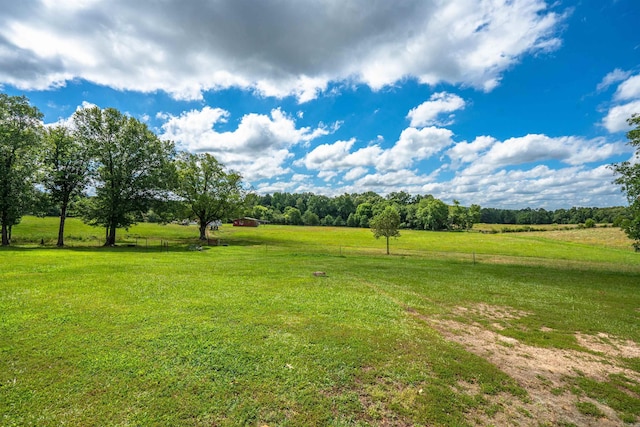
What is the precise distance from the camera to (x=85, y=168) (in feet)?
120

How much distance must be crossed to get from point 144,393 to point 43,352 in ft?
11.0

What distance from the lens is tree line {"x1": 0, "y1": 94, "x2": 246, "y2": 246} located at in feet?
105

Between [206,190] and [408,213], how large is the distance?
92868mm

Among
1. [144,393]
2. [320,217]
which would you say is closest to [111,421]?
[144,393]

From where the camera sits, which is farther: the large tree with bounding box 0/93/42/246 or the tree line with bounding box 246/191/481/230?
the tree line with bounding box 246/191/481/230

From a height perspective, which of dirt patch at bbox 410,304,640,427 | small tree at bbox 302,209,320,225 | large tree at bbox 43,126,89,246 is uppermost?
large tree at bbox 43,126,89,246

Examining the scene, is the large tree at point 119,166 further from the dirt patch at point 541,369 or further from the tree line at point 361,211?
the tree line at point 361,211

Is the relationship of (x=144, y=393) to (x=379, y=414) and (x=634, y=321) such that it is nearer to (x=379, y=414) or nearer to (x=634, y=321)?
(x=379, y=414)

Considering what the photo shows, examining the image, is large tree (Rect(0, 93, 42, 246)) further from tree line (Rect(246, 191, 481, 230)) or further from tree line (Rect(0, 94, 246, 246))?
tree line (Rect(246, 191, 481, 230))

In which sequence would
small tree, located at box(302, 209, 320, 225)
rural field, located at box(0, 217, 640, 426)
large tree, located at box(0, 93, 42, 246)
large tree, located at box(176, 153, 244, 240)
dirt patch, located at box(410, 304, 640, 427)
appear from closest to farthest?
rural field, located at box(0, 217, 640, 426), dirt patch, located at box(410, 304, 640, 427), large tree, located at box(0, 93, 42, 246), large tree, located at box(176, 153, 244, 240), small tree, located at box(302, 209, 320, 225)

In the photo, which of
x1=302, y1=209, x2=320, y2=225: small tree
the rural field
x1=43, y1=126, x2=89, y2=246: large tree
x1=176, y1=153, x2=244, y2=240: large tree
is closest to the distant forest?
x1=302, y1=209, x2=320, y2=225: small tree

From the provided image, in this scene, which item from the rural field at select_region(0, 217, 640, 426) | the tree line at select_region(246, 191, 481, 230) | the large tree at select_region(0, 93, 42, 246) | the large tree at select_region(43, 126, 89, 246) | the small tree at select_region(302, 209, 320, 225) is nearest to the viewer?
the rural field at select_region(0, 217, 640, 426)

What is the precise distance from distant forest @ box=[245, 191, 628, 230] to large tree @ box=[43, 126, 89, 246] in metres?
71.4

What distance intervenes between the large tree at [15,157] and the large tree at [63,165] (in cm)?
148
